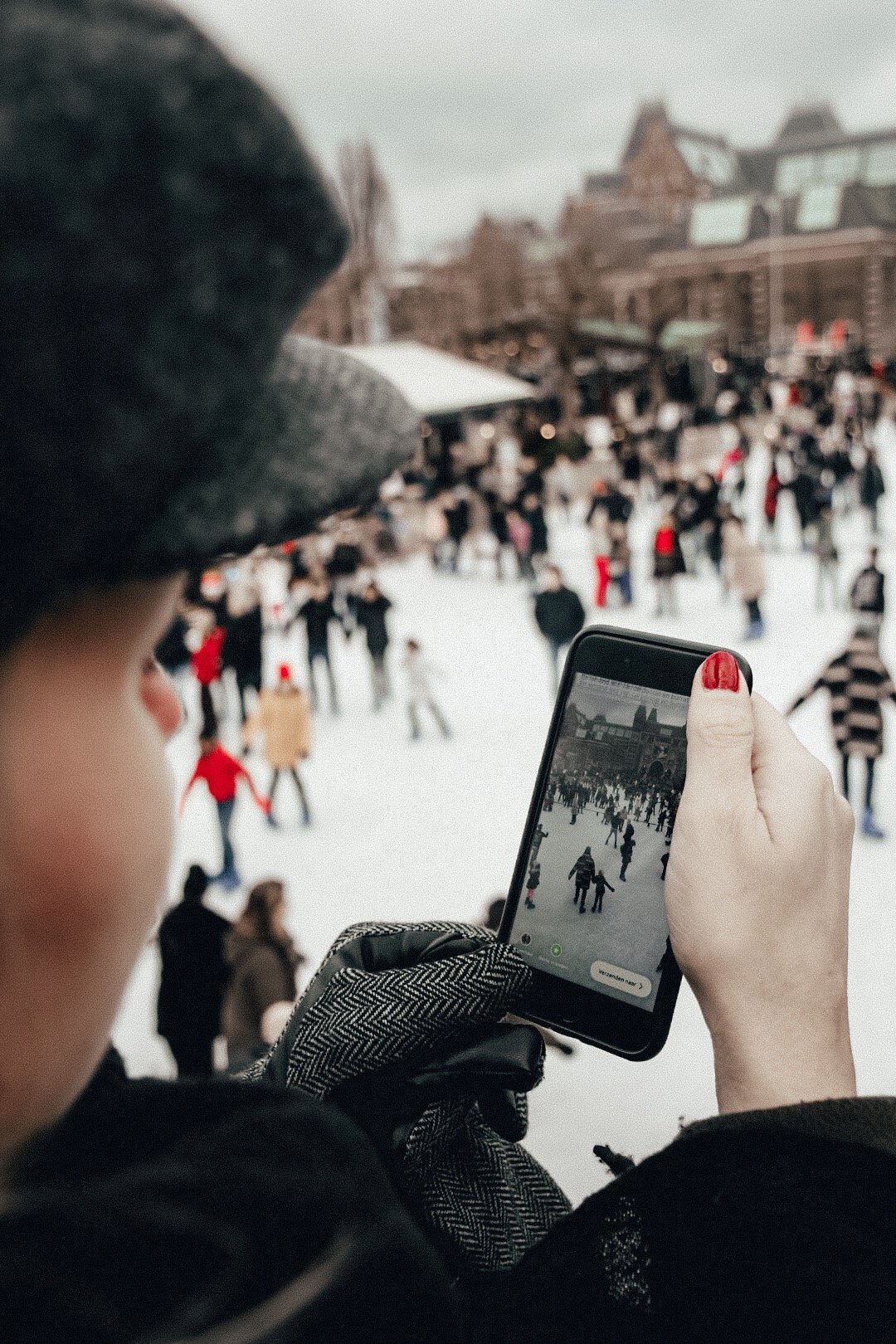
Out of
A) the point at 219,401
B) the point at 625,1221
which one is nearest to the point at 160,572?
the point at 219,401

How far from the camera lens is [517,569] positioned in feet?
57.0

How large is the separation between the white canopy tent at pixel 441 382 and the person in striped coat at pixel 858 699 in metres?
14.3

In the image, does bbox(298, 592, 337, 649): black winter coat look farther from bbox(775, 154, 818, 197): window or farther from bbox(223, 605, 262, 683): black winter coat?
bbox(775, 154, 818, 197): window

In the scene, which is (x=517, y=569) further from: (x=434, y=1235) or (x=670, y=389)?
(x=670, y=389)

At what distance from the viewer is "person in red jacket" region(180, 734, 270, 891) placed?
7.73m

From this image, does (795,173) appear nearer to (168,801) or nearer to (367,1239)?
(168,801)

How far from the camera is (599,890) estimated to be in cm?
130

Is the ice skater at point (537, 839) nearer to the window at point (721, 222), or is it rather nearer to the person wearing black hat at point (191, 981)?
the person wearing black hat at point (191, 981)

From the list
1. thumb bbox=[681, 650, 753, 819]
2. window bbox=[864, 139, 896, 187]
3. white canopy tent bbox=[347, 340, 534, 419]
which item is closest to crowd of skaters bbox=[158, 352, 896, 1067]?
thumb bbox=[681, 650, 753, 819]

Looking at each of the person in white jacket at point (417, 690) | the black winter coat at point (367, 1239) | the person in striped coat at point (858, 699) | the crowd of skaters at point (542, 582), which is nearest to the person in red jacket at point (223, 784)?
the crowd of skaters at point (542, 582)

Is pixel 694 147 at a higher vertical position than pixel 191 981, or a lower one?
higher

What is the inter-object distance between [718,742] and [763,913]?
0.63ft

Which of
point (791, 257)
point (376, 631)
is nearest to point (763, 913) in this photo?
point (376, 631)

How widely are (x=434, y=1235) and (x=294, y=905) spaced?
611cm
